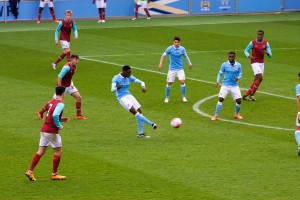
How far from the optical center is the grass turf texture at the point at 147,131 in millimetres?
20266

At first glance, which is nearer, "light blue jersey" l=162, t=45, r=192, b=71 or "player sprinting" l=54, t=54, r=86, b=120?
"player sprinting" l=54, t=54, r=86, b=120

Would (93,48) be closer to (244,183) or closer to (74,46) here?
(74,46)

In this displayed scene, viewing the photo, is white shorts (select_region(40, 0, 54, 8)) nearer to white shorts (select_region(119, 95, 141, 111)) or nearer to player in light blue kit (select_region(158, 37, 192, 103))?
player in light blue kit (select_region(158, 37, 192, 103))

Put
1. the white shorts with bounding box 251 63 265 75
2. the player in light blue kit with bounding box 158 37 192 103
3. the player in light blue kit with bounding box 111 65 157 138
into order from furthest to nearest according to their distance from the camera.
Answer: the white shorts with bounding box 251 63 265 75, the player in light blue kit with bounding box 158 37 192 103, the player in light blue kit with bounding box 111 65 157 138

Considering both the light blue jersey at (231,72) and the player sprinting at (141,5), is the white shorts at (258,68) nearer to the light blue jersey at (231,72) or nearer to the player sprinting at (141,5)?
the light blue jersey at (231,72)

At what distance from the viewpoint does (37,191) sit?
19.8 metres

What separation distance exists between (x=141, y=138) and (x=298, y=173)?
5859 millimetres

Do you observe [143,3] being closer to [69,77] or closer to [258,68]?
[258,68]

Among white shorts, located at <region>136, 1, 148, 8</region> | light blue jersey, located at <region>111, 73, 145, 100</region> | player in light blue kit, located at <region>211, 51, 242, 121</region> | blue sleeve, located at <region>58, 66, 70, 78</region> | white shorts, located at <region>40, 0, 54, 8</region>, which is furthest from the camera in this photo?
white shorts, located at <region>136, 1, 148, 8</region>

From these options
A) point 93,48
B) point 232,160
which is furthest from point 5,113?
point 93,48

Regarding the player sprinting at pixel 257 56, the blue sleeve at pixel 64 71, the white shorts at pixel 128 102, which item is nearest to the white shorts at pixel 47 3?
the player sprinting at pixel 257 56

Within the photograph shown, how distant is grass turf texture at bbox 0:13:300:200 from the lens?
2027cm

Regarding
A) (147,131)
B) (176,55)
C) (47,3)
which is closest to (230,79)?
(147,131)

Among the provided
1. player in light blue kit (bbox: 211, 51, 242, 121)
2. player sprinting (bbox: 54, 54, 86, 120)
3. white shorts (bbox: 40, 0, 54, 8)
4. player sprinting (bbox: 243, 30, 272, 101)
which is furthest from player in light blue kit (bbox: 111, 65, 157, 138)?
white shorts (bbox: 40, 0, 54, 8)
